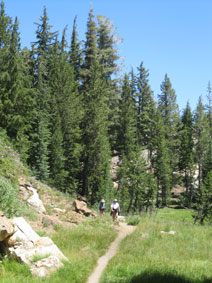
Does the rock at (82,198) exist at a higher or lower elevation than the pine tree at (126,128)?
lower

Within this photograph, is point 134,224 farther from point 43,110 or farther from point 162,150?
point 162,150

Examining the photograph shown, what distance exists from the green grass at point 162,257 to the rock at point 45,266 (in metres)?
1.60

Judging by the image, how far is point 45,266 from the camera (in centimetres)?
943

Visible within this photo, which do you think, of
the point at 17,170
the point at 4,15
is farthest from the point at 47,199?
the point at 4,15

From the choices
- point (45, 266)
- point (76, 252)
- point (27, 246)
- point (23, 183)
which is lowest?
point (76, 252)

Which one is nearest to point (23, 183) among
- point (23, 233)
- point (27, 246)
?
point (23, 233)

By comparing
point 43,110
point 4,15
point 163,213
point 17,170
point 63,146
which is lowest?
point 163,213

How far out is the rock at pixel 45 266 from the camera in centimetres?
922

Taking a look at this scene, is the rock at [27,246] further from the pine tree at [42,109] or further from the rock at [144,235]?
the pine tree at [42,109]

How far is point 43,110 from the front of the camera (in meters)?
34.4

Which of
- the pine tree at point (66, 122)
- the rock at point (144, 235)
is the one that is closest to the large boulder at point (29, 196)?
the rock at point (144, 235)

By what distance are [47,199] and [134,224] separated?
6645 mm

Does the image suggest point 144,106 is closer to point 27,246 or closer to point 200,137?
point 200,137

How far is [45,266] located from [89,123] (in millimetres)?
30059
